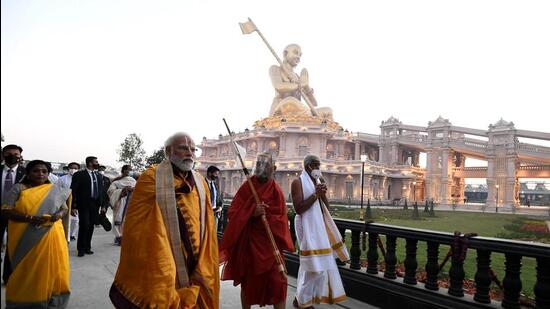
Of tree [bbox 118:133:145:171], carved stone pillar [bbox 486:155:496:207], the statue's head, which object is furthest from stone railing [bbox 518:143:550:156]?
tree [bbox 118:133:145:171]

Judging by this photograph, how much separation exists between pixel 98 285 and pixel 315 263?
354cm

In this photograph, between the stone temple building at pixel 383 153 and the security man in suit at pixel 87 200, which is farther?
the stone temple building at pixel 383 153

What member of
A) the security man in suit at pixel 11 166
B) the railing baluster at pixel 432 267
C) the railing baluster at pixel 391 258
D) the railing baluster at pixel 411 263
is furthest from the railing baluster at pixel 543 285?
the security man in suit at pixel 11 166

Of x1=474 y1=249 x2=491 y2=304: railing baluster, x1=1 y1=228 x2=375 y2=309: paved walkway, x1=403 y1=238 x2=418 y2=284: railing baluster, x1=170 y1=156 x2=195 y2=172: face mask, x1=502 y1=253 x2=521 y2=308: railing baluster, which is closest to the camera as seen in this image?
x1=170 y1=156 x2=195 y2=172: face mask

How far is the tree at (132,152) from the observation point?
38969 mm

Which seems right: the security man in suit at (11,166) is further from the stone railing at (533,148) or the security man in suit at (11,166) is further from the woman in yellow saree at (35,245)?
the stone railing at (533,148)

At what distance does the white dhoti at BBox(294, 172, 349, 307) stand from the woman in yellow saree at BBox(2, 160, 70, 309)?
9.92 feet

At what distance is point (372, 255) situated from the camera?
18.9 ft

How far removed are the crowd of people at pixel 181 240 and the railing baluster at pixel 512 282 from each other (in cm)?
194

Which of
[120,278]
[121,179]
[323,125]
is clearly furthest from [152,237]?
[323,125]

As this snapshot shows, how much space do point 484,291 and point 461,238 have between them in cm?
59

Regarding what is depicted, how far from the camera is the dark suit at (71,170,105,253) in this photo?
8.48 meters

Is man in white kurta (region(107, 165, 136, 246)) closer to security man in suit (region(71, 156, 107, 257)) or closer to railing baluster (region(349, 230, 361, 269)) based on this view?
security man in suit (region(71, 156, 107, 257))

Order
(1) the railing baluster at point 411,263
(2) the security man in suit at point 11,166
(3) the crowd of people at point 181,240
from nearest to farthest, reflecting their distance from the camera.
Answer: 1. (3) the crowd of people at point 181,240
2. (1) the railing baluster at point 411,263
3. (2) the security man in suit at point 11,166
